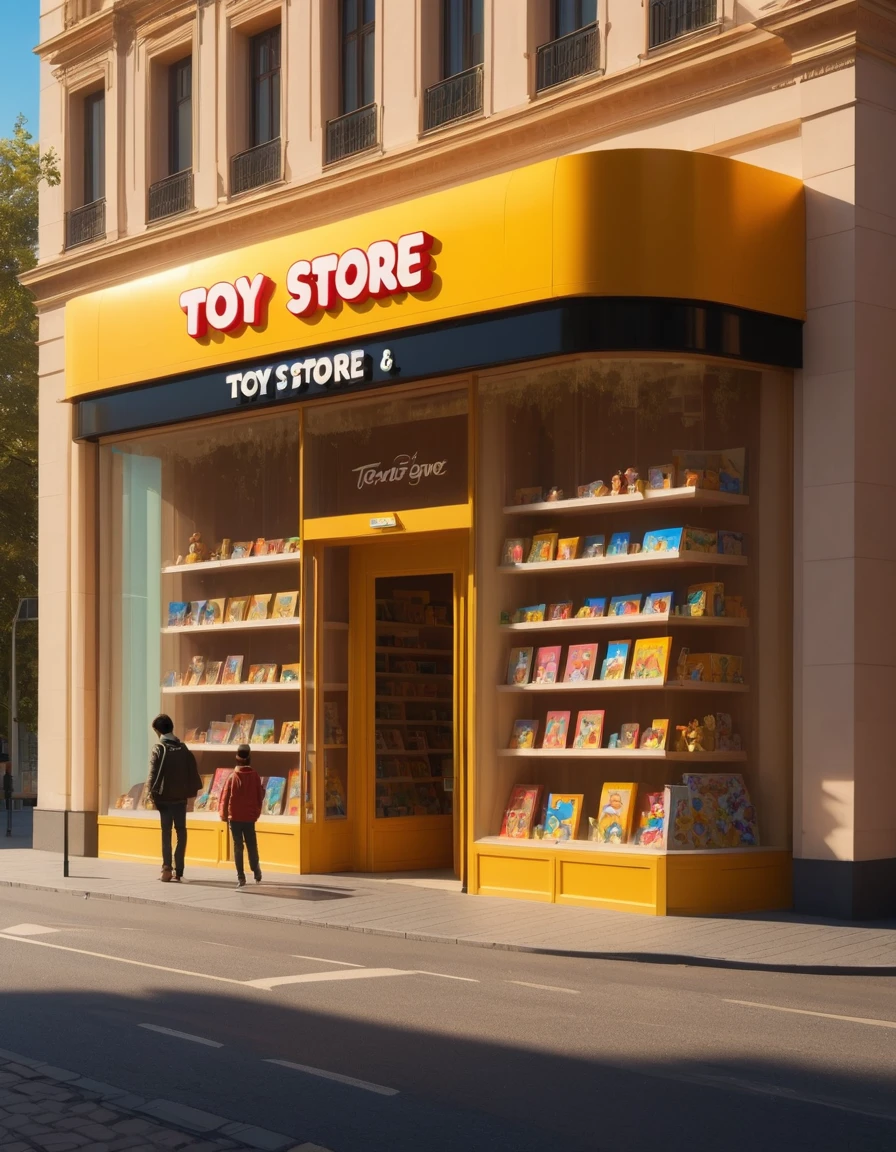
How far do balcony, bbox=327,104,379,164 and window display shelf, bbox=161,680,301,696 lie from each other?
21.2ft

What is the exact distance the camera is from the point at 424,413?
17.4 meters

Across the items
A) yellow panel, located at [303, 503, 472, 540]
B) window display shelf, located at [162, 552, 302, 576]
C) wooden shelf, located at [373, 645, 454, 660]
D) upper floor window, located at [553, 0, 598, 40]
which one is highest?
upper floor window, located at [553, 0, 598, 40]

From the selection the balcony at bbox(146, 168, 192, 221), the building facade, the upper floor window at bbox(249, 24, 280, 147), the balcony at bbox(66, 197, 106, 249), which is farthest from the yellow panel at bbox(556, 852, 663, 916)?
the balcony at bbox(66, 197, 106, 249)

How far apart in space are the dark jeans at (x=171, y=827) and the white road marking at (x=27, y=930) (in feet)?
13.4

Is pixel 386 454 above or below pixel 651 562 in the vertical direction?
above

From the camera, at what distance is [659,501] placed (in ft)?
51.4

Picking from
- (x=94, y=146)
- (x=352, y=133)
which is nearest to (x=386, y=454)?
(x=352, y=133)

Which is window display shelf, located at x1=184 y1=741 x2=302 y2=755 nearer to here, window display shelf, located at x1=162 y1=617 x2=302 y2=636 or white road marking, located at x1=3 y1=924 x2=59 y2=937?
window display shelf, located at x1=162 y1=617 x2=302 y2=636

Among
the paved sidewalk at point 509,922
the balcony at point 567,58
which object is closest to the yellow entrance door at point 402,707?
the paved sidewalk at point 509,922

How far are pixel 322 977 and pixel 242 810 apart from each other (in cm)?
645

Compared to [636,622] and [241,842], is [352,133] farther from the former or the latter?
[241,842]

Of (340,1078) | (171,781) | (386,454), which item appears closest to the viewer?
(340,1078)

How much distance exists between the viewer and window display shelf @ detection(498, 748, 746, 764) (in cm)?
1532

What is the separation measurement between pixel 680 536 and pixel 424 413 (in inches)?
135
